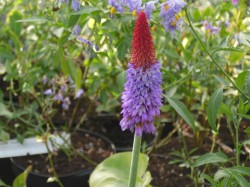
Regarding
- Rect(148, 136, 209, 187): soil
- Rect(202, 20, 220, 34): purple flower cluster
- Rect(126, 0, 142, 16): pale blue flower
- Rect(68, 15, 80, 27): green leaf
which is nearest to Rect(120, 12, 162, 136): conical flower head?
Rect(126, 0, 142, 16): pale blue flower

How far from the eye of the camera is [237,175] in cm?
104

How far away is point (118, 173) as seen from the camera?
1309 mm

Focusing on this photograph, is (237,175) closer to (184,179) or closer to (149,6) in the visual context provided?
(149,6)

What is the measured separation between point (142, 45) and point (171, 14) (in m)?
0.28

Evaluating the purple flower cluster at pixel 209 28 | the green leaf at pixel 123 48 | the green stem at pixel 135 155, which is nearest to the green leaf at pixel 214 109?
the green stem at pixel 135 155

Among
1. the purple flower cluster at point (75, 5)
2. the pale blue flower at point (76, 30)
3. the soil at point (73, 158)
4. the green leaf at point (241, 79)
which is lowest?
the soil at point (73, 158)

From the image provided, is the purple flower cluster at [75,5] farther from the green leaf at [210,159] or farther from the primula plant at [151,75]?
the green leaf at [210,159]

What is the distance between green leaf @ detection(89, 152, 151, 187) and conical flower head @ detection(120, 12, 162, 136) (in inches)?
12.6

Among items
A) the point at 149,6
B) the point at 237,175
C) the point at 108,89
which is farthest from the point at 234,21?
the point at 237,175

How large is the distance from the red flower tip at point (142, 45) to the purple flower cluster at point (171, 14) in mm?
233

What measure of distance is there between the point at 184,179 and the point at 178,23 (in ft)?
2.36

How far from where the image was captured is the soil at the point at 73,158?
185 centimetres

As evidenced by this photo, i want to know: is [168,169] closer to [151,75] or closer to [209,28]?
[209,28]

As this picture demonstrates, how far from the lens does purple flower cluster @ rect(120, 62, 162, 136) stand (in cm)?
93
